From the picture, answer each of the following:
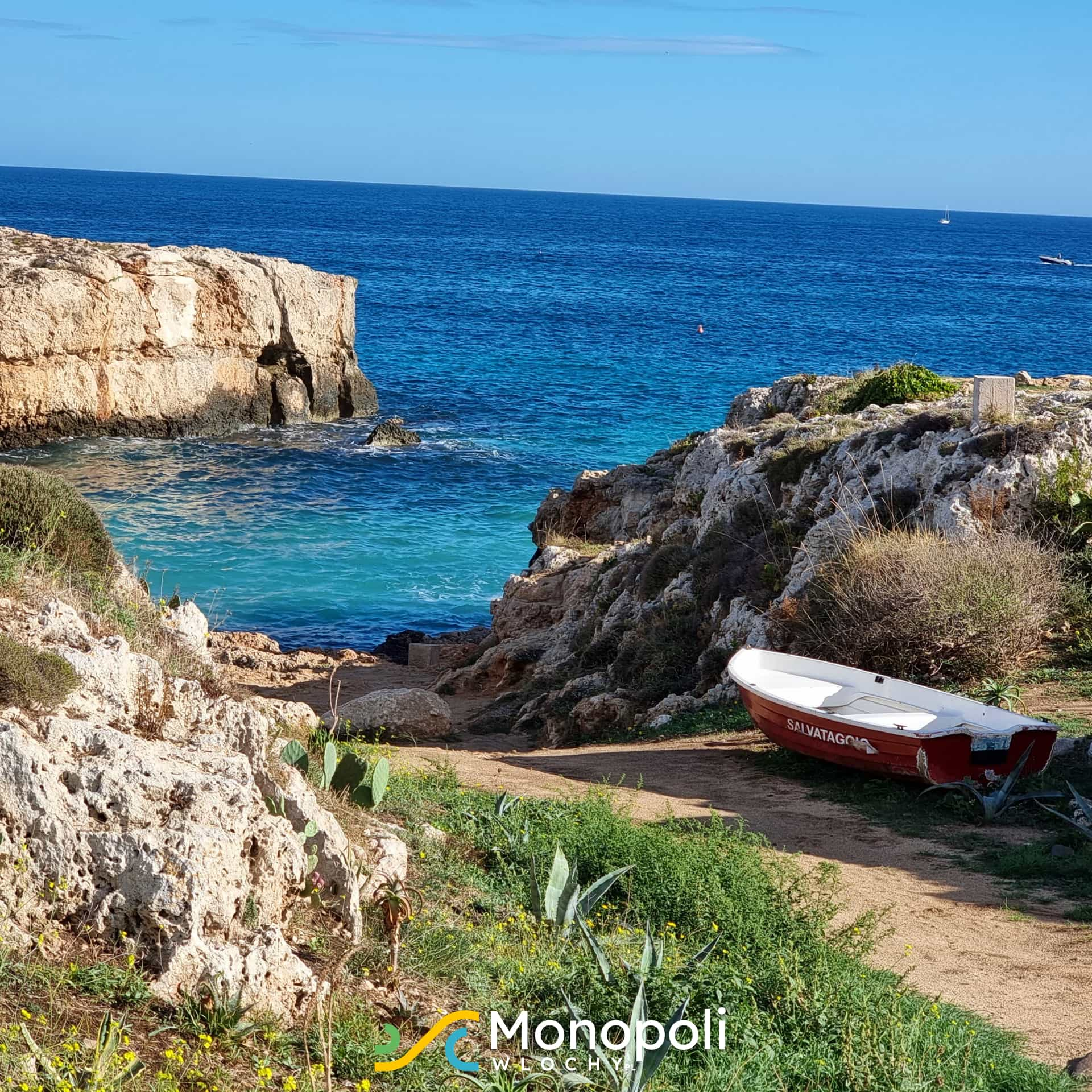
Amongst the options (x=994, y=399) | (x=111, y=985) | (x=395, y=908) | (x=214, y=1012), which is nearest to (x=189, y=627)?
(x=395, y=908)

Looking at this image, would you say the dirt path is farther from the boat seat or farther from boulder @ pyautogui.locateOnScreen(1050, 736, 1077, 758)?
boulder @ pyautogui.locateOnScreen(1050, 736, 1077, 758)

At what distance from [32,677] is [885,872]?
21.8 feet

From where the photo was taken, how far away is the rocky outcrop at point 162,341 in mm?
35812

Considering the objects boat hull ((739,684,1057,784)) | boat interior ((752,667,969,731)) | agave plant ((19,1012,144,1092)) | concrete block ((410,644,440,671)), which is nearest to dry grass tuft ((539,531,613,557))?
concrete block ((410,644,440,671))

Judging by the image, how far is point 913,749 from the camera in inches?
420

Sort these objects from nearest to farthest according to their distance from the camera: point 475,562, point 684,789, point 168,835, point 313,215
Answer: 1. point 168,835
2. point 684,789
3. point 475,562
4. point 313,215

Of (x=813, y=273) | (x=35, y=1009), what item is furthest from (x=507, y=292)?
(x=35, y=1009)

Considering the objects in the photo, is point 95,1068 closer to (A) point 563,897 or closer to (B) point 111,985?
(B) point 111,985

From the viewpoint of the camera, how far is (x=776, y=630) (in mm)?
14359

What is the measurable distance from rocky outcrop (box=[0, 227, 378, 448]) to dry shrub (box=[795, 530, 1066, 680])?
98.5ft

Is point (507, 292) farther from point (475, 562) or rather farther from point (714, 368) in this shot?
point (475, 562)

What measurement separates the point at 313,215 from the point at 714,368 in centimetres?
12646

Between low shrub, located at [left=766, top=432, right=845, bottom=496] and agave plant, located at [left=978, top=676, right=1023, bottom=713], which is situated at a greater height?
low shrub, located at [left=766, top=432, right=845, bottom=496]

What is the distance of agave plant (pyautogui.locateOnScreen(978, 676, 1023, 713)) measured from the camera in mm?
12039
